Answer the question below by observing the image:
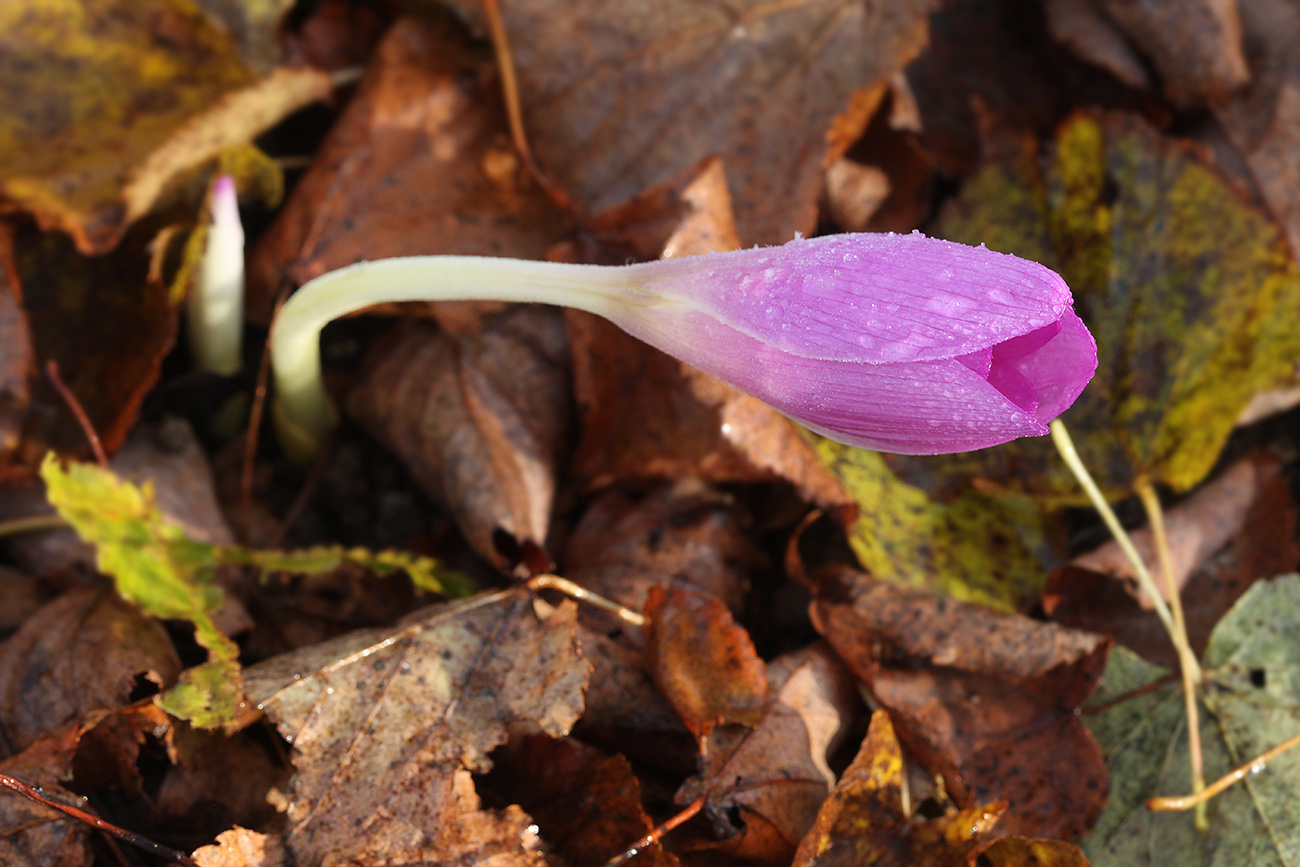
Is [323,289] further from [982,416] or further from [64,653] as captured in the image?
[982,416]

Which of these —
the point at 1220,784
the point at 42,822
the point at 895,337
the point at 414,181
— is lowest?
the point at 1220,784

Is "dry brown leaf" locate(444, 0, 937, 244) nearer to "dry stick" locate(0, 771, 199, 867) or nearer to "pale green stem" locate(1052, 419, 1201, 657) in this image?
"pale green stem" locate(1052, 419, 1201, 657)

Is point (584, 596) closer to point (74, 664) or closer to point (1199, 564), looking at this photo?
point (74, 664)

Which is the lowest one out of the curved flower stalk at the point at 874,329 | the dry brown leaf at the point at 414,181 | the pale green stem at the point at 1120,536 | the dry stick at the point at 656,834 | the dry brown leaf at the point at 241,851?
the dry stick at the point at 656,834

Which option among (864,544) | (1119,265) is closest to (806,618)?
(864,544)

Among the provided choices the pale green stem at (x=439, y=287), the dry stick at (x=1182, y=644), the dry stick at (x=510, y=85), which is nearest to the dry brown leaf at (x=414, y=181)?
the dry stick at (x=510, y=85)

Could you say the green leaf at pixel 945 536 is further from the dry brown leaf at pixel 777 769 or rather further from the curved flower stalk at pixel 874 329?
the curved flower stalk at pixel 874 329

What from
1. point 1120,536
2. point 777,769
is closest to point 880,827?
point 777,769

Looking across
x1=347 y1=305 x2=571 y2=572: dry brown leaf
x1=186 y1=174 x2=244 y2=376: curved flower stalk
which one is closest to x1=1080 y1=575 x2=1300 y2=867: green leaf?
x1=347 y1=305 x2=571 y2=572: dry brown leaf
